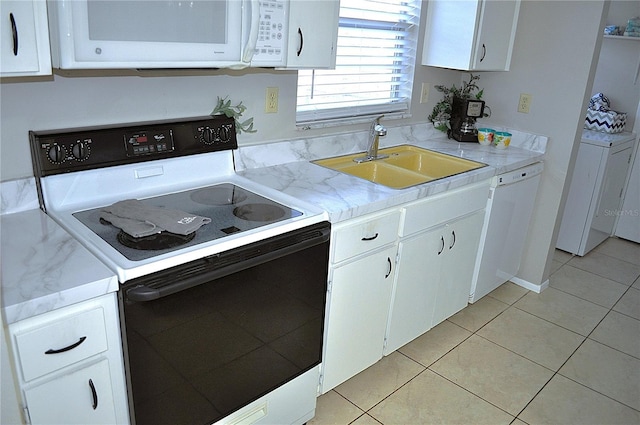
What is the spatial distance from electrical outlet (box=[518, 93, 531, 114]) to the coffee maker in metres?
0.23

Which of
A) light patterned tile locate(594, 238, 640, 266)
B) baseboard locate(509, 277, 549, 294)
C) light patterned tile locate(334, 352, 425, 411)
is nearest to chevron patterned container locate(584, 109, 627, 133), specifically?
light patterned tile locate(594, 238, 640, 266)

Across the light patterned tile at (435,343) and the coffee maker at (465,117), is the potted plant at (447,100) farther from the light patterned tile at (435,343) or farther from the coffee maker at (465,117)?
the light patterned tile at (435,343)

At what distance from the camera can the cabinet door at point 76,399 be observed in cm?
127

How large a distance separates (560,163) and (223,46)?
2293mm

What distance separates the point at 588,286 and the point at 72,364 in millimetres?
3351

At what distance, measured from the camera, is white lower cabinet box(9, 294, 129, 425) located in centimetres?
122

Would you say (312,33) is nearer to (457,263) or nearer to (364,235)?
(364,235)

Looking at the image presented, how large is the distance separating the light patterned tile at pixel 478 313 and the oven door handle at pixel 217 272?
4.94 feet

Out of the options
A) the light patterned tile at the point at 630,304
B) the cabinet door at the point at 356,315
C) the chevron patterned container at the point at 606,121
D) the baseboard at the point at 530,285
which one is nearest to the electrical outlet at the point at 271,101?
the cabinet door at the point at 356,315

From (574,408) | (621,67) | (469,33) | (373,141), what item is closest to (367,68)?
(373,141)

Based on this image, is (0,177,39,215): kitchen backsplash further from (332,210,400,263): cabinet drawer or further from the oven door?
(332,210,400,263): cabinet drawer

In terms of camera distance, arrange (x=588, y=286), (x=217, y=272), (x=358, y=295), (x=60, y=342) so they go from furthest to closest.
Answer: (x=588, y=286) < (x=358, y=295) < (x=217, y=272) < (x=60, y=342)

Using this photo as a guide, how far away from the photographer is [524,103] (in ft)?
10.5

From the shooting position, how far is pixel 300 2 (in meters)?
1.91
